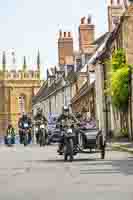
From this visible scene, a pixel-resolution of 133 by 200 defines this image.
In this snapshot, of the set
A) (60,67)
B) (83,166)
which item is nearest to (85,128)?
(83,166)

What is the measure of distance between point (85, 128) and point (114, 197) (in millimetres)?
10766

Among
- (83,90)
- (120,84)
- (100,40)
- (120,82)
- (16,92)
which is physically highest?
(100,40)

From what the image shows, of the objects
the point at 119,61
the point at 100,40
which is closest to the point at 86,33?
the point at 100,40

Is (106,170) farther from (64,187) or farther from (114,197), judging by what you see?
(114,197)

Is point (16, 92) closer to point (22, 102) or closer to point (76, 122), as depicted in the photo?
point (22, 102)

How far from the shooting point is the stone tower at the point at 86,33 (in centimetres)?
6981

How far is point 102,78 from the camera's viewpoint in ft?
187

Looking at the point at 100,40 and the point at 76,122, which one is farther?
the point at 100,40

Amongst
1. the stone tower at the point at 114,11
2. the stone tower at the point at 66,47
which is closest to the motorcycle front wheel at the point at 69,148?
the stone tower at the point at 114,11

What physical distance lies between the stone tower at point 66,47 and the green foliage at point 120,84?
35.6 meters

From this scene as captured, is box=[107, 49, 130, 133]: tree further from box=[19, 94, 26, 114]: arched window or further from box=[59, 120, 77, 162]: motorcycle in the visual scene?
box=[19, 94, 26, 114]: arched window

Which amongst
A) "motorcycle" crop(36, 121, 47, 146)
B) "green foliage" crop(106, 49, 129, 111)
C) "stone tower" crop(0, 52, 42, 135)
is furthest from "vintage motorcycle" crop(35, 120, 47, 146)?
"stone tower" crop(0, 52, 42, 135)

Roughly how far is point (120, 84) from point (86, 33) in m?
28.9

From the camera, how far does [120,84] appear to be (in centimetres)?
4241
